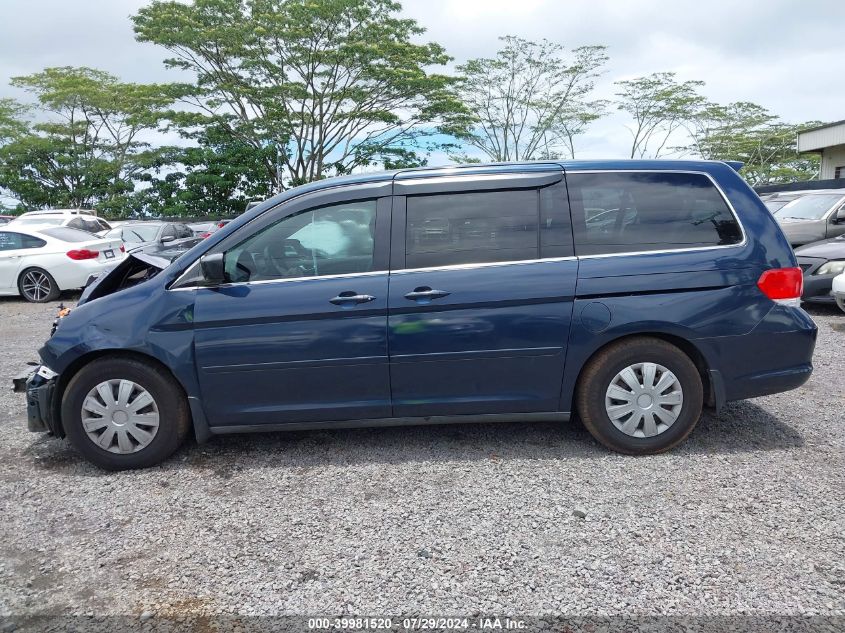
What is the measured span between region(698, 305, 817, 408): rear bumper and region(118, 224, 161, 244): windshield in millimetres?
13667

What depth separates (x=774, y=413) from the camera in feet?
14.4

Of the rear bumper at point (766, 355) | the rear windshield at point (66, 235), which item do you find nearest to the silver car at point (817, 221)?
the rear bumper at point (766, 355)

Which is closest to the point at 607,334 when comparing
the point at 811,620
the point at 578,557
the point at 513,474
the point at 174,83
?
the point at 513,474

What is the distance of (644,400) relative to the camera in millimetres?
3586

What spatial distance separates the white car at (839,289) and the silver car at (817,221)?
9.30ft

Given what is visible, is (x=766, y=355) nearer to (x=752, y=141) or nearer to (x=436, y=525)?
(x=436, y=525)

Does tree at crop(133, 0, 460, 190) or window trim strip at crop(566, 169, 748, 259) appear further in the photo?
tree at crop(133, 0, 460, 190)

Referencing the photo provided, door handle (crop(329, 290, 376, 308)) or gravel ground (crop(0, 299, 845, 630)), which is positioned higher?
door handle (crop(329, 290, 376, 308))

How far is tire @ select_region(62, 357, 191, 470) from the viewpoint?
3.54 m

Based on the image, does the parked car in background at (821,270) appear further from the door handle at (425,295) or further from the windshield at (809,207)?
the door handle at (425,295)

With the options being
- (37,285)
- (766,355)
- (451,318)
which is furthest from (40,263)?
(766,355)

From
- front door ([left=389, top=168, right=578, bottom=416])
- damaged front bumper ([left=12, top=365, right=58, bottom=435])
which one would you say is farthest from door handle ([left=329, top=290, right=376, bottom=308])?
damaged front bumper ([left=12, top=365, right=58, bottom=435])

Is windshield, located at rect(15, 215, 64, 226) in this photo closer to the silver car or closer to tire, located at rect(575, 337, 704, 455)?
tire, located at rect(575, 337, 704, 455)

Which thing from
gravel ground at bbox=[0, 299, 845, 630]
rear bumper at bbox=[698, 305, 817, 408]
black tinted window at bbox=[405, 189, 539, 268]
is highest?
black tinted window at bbox=[405, 189, 539, 268]
